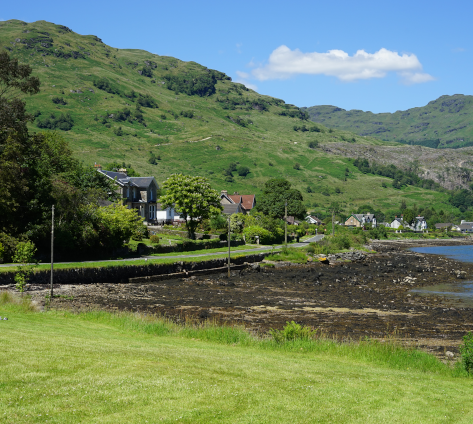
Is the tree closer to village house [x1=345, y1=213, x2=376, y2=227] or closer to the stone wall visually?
the stone wall

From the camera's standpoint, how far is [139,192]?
297 ft

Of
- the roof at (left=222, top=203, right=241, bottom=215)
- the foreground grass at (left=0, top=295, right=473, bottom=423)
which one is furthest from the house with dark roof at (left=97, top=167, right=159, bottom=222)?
the foreground grass at (left=0, top=295, right=473, bottom=423)

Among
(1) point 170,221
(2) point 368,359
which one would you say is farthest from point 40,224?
(1) point 170,221

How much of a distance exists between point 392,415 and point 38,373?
7.95 meters

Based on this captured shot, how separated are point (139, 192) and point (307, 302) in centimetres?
5753

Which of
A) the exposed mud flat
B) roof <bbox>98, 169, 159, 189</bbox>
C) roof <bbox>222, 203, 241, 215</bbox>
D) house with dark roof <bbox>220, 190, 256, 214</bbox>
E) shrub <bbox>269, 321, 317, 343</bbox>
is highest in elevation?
roof <bbox>98, 169, 159, 189</bbox>

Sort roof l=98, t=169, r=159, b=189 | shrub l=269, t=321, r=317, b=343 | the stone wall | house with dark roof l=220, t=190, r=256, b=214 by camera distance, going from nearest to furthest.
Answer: shrub l=269, t=321, r=317, b=343, the stone wall, roof l=98, t=169, r=159, b=189, house with dark roof l=220, t=190, r=256, b=214

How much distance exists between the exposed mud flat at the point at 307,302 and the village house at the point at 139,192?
32983 millimetres

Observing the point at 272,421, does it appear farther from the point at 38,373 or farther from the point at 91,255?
the point at 91,255

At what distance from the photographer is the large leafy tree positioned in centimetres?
10738

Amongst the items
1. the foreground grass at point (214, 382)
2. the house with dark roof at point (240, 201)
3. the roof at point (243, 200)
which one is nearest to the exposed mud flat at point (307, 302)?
the foreground grass at point (214, 382)

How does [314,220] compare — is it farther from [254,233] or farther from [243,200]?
[254,233]

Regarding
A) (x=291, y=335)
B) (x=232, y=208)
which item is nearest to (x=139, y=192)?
(x=232, y=208)

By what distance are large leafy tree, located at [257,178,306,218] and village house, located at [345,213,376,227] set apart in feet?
249
